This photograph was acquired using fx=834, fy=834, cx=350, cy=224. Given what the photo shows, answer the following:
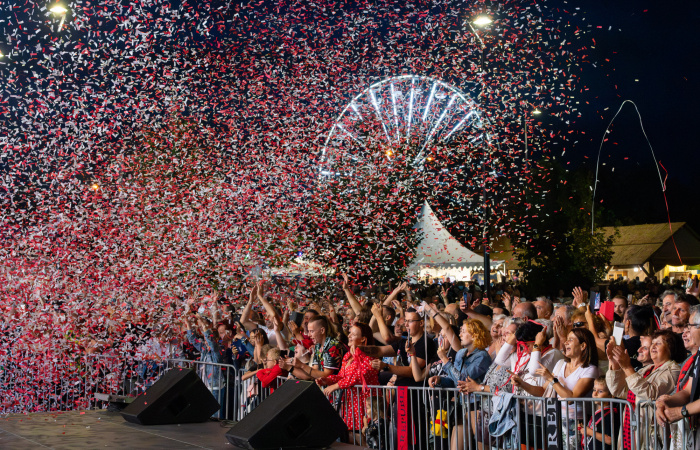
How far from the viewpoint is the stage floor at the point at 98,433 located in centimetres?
890

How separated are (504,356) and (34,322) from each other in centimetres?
765

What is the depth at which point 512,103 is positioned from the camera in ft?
49.2

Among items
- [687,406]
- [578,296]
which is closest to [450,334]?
[687,406]

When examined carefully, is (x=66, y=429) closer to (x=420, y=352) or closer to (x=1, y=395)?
(x=1, y=395)

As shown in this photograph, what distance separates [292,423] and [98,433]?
292cm

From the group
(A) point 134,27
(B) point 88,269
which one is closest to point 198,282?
(B) point 88,269

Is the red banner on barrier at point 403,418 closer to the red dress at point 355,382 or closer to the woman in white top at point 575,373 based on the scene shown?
the red dress at point 355,382

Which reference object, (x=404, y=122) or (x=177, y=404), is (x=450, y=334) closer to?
(x=177, y=404)

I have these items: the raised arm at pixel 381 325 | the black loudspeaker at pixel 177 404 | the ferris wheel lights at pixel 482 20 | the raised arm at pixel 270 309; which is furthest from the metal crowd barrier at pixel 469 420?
the ferris wheel lights at pixel 482 20

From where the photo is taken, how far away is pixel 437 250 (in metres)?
24.0

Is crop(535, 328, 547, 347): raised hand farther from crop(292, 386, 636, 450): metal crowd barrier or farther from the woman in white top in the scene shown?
crop(292, 386, 636, 450): metal crowd barrier

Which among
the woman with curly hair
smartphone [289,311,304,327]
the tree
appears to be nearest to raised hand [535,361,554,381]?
the woman with curly hair

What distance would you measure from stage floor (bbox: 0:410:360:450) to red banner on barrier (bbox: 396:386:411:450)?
71cm

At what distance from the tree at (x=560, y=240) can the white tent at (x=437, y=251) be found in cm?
332
